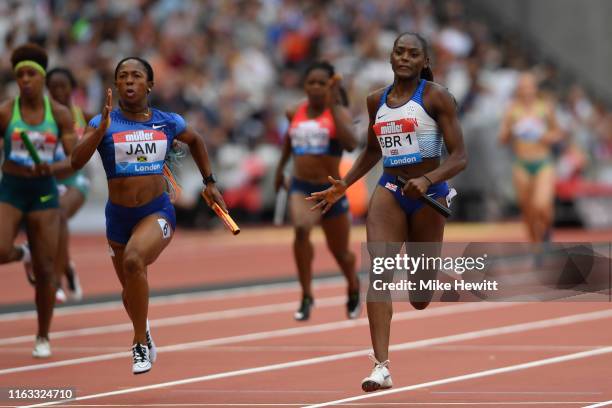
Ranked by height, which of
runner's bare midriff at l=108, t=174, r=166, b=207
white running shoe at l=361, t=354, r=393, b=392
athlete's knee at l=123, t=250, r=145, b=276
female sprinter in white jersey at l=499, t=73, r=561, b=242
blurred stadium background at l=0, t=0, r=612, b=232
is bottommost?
white running shoe at l=361, t=354, r=393, b=392

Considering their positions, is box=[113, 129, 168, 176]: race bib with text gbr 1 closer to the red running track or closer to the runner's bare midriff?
the runner's bare midriff

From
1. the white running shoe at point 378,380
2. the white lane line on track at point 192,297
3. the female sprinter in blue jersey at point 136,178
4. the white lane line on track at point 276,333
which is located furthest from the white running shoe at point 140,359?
the white lane line on track at point 192,297

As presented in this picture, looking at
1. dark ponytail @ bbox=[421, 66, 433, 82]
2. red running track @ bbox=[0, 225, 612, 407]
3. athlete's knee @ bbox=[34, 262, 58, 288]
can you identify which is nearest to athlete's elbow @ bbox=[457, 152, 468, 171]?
dark ponytail @ bbox=[421, 66, 433, 82]

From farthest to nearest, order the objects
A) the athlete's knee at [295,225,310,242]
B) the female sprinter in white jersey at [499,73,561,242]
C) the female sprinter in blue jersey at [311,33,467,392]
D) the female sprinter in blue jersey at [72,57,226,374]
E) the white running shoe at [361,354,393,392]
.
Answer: the female sprinter in white jersey at [499,73,561,242], the athlete's knee at [295,225,310,242], the female sprinter in blue jersey at [72,57,226,374], the female sprinter in blue jersey at [311,33,467,392], the white running shoe at [361,354,393,392]

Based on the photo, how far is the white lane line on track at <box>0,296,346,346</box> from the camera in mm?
14062

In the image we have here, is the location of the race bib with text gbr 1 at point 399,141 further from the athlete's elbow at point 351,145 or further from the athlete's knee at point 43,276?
the athlete's elbow at point 351,145

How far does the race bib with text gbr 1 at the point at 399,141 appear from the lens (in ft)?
33.0

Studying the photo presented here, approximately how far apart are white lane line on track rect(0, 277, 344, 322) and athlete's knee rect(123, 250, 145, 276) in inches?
216

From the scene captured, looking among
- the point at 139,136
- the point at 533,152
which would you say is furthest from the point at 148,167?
the point at 533,152

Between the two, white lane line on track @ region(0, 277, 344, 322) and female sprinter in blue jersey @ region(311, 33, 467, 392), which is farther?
white lane line on track @ region(0, 277, 344, 322)

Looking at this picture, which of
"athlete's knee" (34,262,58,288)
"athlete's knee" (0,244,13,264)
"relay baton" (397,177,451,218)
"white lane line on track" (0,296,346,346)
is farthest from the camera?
"white lane line on track" (0,296,346,346)

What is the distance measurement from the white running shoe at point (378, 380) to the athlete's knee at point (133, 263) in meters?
1.84

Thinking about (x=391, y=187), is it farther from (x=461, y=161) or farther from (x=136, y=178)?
(x=136, y=178)

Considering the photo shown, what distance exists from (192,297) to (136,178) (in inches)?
280
